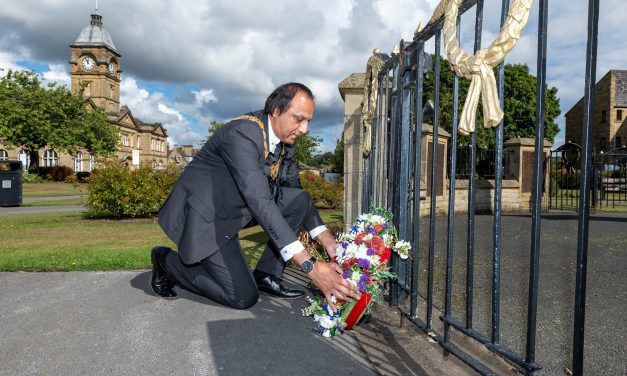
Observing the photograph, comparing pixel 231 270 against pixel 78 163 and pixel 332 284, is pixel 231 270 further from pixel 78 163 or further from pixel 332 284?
pixel 78 163

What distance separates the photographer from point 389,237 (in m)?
2.87

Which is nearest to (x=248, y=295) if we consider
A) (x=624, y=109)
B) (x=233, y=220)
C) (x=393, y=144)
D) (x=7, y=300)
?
(x=233, y=220)

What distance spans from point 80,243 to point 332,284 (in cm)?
628

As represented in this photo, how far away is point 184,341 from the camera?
9.10ft

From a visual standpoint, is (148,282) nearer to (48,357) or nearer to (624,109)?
(48,357)

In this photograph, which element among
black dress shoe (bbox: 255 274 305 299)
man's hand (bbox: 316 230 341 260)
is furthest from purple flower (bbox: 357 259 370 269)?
black dress shoe (bbox: 255 274 305 299)

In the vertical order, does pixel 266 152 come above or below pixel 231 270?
above

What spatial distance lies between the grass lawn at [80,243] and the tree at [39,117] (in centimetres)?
3170

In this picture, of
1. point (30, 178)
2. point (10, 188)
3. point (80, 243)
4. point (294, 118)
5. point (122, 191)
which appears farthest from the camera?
point (30, 178)

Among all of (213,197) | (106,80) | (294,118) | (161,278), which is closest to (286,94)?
(294,118)

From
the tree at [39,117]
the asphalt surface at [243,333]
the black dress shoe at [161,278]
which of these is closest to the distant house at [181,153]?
the tree at [39,117]

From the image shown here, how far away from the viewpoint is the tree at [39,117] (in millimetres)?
37394

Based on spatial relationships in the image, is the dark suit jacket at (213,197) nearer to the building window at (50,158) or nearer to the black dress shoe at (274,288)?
the black dress shoe at (274,288)

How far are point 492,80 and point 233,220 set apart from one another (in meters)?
2.12
